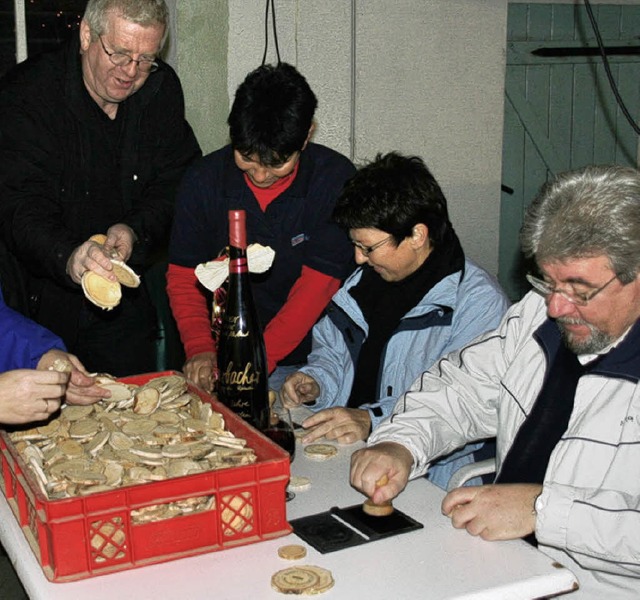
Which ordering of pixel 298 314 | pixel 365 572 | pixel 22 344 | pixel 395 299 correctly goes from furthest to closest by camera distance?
pixel 298 314 < pixel 395 299 < pixel 22 344 < pixel 365 572

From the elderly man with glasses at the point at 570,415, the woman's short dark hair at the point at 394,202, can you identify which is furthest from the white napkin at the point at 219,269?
the elderly man with glasses at the point at 570,415

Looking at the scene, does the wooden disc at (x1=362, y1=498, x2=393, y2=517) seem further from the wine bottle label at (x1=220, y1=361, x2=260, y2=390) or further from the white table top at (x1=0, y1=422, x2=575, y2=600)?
the wine bottle label at (x1=220, y1=361, x2=260, y2=390)

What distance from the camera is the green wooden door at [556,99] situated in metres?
5.45

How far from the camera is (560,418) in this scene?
6.89 ft

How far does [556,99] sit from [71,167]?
11.0ft

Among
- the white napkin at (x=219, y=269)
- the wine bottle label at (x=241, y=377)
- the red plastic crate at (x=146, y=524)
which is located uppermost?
the white napkin at (x=219, y=269)

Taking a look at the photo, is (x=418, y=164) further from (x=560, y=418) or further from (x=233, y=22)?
(x=233, y=22)

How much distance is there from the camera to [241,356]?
7.27ft

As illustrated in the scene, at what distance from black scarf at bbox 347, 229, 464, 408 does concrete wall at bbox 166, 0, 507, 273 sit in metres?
1.47

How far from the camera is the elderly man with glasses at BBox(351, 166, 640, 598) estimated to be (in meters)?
1.79

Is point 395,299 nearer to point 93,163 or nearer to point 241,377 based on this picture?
point 241,377

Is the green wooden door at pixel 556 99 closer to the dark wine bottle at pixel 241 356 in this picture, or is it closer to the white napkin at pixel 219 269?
the white napkin at pixel 219 269

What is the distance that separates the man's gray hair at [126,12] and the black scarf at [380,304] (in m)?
1.01

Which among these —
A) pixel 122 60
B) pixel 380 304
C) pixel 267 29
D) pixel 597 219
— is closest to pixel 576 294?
pixel 597 219
